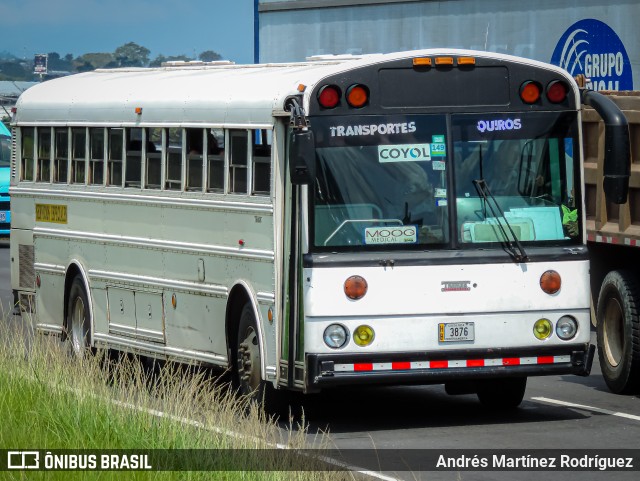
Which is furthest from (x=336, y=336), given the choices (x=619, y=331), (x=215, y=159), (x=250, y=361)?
(x=619, y=331)

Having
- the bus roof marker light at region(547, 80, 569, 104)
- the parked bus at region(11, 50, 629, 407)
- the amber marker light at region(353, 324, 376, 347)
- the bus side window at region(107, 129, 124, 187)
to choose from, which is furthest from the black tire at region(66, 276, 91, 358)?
the bus roof marker light at region(547, 80, 569, 104)

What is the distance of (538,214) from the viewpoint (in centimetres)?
1202

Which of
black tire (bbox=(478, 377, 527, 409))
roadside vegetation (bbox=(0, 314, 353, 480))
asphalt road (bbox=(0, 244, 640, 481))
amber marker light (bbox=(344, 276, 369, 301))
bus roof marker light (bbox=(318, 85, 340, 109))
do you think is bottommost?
asphalt road (bbox=(0, 244, 640, 481))

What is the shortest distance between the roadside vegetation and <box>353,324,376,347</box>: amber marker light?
83 centimetres

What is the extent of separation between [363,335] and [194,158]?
108 inches

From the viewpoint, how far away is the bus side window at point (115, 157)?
14.9 metres

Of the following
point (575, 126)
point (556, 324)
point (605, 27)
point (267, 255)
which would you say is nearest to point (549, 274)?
point (556, 324)

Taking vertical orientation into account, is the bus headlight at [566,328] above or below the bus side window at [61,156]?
below

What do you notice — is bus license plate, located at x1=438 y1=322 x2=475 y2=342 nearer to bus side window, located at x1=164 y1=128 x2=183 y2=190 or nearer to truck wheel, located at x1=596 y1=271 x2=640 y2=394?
truck wheel, located at x1=596 y1=271 x2=640 y2=394

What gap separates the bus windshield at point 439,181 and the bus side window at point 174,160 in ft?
7.87

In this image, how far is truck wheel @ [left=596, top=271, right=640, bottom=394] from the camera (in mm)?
13367

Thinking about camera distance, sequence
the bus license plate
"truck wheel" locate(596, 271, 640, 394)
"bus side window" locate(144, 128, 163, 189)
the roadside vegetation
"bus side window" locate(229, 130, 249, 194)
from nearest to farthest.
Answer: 1. the roadside vegetation
2. the bus license plate
3. "bus side window" locate(229, 130, 249, 194)
4. "truck wheel" locate(596, 271, 640, 394)
5. "bus side window" locate(144, 128, 163, 189)

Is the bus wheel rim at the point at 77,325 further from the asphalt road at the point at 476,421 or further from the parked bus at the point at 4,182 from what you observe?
the parked bus at the point at 4,182

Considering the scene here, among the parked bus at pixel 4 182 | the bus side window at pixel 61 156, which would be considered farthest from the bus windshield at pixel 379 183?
the parked bus at pixel 4 182
